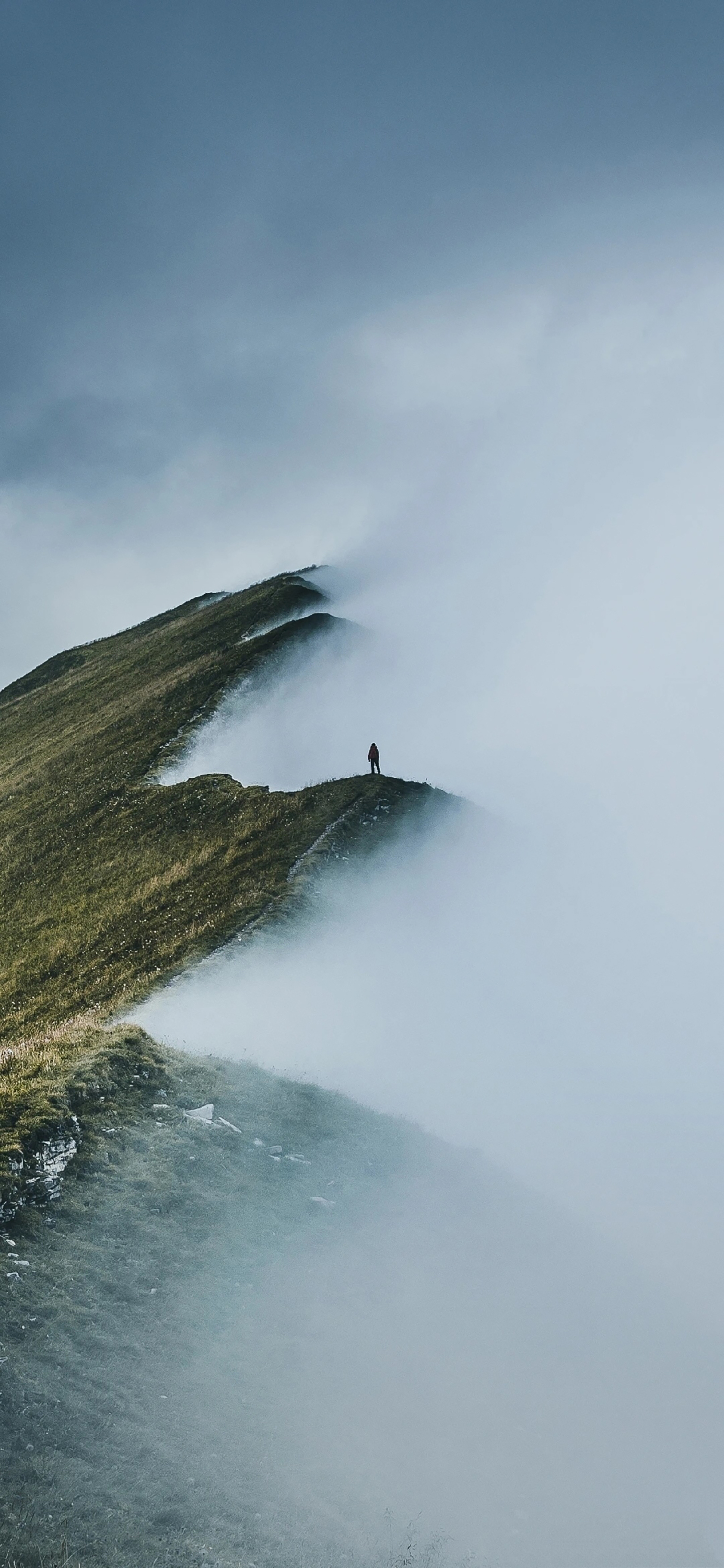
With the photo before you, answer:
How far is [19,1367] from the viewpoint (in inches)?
527

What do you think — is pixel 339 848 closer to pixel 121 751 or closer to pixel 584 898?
pixel 584 898

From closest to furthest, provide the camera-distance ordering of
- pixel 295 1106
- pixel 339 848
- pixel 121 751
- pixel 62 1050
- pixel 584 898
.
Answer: pixel 62 1050 → pixel 295 1106 → pixel 339 848 → pixel 584 898 → pixel 121 751

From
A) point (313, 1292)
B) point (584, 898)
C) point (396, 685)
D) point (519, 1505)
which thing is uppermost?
point (396, 685)

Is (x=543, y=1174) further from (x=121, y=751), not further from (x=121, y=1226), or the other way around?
(x=121, y=751)

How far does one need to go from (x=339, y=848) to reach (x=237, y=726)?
77.4ft

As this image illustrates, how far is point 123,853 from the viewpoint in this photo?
45406mm

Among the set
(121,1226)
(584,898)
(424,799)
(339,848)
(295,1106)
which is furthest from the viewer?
(584,898)

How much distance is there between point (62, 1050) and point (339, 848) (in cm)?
1942

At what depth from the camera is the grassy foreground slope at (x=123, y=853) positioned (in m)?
22.7

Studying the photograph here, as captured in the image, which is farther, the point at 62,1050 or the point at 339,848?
the point at 339,848

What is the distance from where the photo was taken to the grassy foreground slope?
22703mm

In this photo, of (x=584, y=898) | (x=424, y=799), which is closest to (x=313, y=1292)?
Answer: (x=424, y=799)

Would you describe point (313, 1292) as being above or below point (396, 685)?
below

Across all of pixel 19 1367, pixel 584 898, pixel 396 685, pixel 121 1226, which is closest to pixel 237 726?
pixel 396 685
